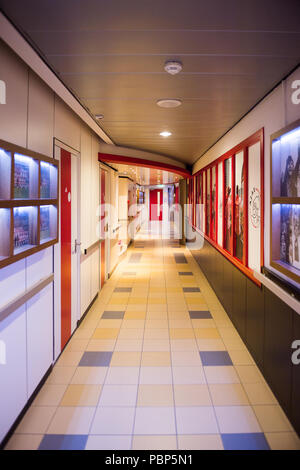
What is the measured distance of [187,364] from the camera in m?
3.55

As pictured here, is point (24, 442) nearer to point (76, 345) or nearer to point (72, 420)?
point (72, 420)

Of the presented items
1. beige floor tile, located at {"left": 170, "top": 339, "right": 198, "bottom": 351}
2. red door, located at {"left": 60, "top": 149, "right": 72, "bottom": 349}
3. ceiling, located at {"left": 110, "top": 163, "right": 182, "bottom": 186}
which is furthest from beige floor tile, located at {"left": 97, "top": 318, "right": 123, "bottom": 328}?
ceiling, located at {"left": 110, "top": 163, "right": 182, "bottom": 186}

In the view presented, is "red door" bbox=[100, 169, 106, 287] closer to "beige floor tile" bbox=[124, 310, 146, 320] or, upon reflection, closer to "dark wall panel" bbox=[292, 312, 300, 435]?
"beige floor tile" bbox=[124, 310, 146, 320]

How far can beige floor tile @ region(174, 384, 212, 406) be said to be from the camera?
9.34 feet

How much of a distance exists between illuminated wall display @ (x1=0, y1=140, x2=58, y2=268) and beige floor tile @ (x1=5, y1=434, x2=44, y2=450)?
1.32 meters

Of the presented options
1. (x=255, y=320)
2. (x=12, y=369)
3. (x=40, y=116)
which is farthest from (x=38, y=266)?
(x=255, y=320)

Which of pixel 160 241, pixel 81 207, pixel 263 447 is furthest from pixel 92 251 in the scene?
pixel 160 241

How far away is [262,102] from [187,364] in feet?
9.64

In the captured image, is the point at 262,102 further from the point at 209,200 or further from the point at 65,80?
the point at 209,200

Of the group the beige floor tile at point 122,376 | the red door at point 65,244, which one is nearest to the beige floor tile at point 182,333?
the beige floor tile at point 122,376

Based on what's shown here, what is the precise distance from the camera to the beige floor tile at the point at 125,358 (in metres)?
3.58

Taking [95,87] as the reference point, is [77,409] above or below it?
below

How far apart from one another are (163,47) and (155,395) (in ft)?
9.37

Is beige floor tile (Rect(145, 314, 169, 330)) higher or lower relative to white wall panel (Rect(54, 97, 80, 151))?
lower
